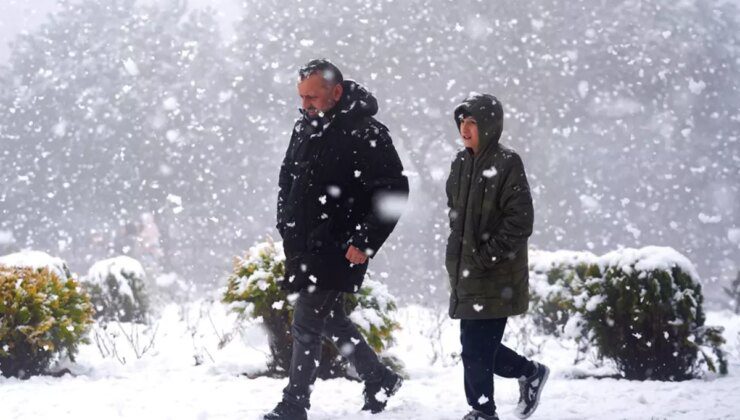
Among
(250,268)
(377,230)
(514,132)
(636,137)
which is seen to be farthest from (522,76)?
(377,230)

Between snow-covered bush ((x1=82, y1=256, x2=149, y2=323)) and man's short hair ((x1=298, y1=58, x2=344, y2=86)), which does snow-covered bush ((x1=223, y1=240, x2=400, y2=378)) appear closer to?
man's short hair ((x1=298, y1=58, x2=344, y2=86))

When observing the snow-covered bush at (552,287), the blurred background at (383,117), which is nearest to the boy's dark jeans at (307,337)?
the snow-covered bush at (552,287)

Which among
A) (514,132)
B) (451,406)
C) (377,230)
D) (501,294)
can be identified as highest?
(514,132)

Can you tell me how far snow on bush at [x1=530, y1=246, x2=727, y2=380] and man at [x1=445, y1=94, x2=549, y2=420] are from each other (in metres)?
2.33

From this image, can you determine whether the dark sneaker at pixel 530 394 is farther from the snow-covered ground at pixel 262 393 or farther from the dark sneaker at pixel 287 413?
the dark sneaker at pixel 287 413

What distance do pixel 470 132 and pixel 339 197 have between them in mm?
832

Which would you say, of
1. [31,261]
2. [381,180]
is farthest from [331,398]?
[31,261]

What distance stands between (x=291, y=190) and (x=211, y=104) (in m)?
23.7

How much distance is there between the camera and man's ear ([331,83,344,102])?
170 inches

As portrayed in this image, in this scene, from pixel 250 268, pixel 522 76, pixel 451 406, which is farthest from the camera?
pixel 522 76

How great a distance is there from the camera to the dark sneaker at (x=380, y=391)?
4.42 m

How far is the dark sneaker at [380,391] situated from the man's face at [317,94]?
164 centimetres

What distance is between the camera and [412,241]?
86.8 feet

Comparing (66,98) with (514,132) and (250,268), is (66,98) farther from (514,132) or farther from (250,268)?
(250,268)
